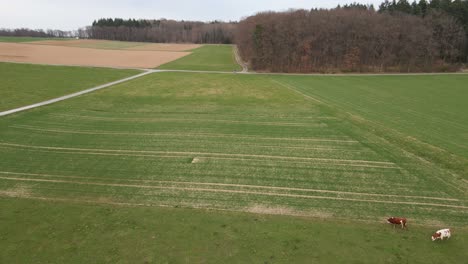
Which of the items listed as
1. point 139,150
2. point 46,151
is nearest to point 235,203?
point 139,150

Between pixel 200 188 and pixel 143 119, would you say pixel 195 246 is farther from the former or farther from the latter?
pixel 143 119

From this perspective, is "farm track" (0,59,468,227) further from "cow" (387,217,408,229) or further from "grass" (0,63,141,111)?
"grass" (0,63,141,111)

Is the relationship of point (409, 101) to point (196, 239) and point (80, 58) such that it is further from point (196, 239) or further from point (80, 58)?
point (80, 58)

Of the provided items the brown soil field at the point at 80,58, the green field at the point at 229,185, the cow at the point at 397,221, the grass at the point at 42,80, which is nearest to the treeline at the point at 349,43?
the brown soil field at the point at 80,58

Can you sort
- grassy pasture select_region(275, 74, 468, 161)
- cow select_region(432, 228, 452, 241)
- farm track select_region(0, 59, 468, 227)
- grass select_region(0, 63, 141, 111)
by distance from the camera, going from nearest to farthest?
cow select_region(432, 228, 452, 241) < farm track select_region(0, 59, 468, 227) < grassy pasture select_region(275, 74, 468, 161) < grass select_region(0, 63, 141, 111)

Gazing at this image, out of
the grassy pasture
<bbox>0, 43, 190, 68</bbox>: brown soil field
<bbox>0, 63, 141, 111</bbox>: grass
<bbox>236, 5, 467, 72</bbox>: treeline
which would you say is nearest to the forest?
<bbox>236, 5, 467, 72</bbox>: treeline

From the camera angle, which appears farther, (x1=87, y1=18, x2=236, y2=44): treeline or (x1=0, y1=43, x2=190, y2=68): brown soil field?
(x1=87, y1=18, x2=236, y2=44): treeline

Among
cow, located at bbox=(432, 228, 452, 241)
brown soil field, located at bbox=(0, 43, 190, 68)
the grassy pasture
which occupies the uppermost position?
brown soil field, located at bbox=(0, 43, 190, 68)
